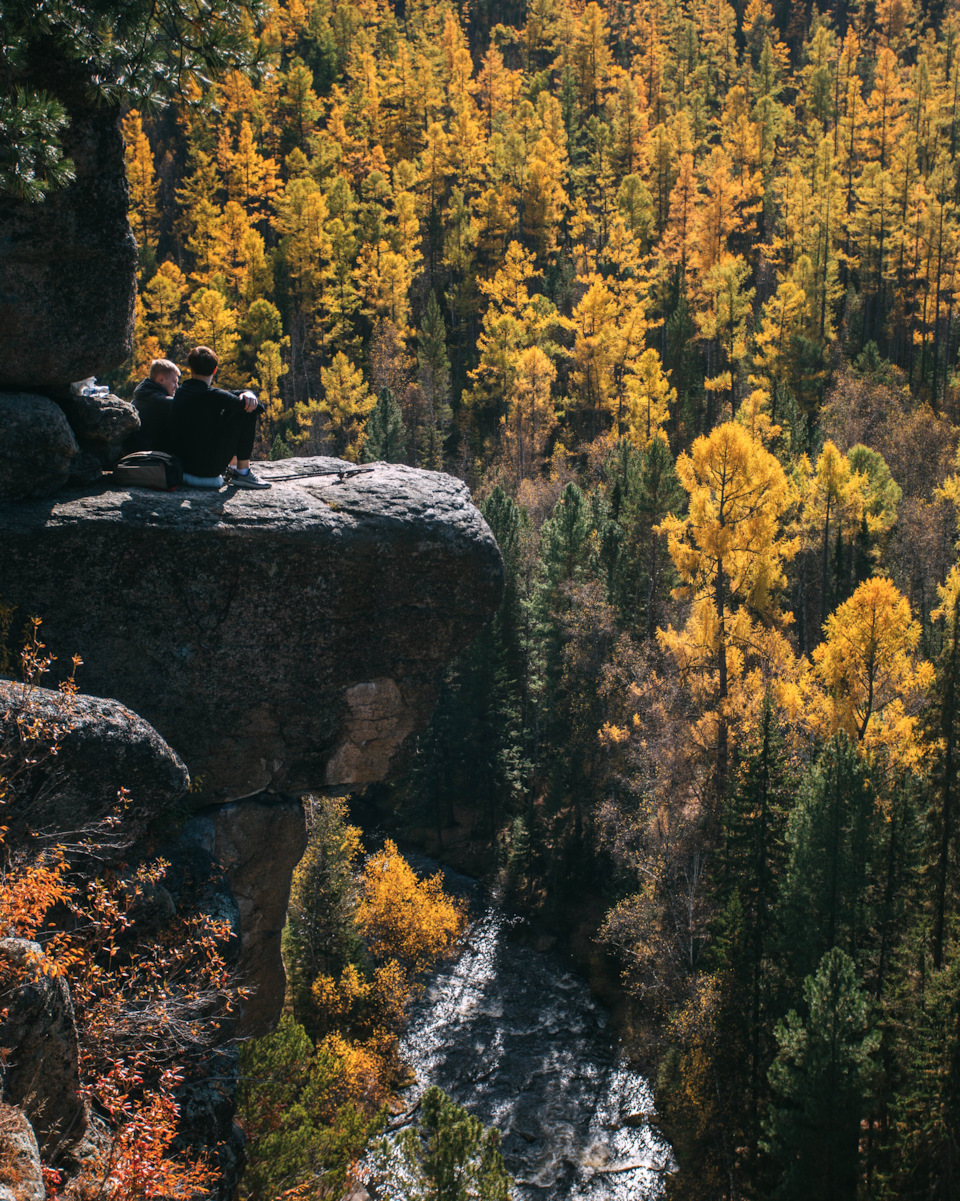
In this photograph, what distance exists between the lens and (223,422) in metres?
8.34

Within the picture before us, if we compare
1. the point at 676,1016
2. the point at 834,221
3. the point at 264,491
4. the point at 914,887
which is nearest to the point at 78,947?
the point at 264,491

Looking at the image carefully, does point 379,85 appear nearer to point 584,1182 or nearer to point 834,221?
point 834,221

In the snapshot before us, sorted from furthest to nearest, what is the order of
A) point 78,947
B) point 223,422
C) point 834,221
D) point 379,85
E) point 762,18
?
point 762,18
point 379,85
point 834,221
point 223,422
point 78,947

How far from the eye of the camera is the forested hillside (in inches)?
805

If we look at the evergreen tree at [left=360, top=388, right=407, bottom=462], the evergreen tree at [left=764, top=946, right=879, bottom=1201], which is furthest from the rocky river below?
the evergreen tree at [left=360, top=388, right=407, bottom=462]

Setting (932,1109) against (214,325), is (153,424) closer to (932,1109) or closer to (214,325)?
(932,1109)

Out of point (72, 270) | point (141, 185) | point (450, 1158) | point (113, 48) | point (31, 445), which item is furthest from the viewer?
point (141, 185)

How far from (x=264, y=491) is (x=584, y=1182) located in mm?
19826

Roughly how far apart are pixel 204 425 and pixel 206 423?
2cm

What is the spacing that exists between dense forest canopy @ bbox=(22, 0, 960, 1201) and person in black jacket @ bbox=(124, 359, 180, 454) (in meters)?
2.36

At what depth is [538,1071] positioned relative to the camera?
25.3 metres

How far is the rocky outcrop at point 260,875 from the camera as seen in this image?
29.3 ft

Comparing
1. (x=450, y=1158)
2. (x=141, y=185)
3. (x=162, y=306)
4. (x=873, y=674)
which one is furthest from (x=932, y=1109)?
(x=141, y=185)

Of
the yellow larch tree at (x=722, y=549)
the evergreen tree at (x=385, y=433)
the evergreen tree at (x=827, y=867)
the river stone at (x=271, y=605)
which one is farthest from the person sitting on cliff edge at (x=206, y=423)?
the evergreen tree at (x=385, y=433)
